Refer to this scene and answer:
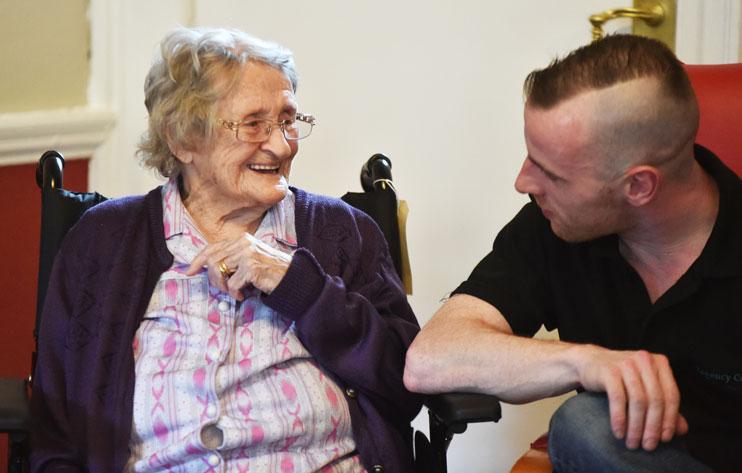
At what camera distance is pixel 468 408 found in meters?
1.74

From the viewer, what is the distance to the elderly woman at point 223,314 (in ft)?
6.33

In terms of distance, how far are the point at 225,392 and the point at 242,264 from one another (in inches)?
8.7

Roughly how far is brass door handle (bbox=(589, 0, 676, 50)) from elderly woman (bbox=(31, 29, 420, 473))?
95cm

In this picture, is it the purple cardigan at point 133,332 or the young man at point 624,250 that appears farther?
the purple cardigan at point 133,332

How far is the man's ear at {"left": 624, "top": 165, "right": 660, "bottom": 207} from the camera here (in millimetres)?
1763

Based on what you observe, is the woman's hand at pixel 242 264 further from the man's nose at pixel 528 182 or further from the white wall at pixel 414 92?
the white wall at pixel 414 92

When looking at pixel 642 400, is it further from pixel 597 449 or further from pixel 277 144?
pixel 277 144

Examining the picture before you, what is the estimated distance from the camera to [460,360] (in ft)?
5.85

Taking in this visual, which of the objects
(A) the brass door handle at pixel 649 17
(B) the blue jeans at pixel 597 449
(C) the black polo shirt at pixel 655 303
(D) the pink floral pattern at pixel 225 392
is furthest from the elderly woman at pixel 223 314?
(A) the brass door handle at pixel 649 17

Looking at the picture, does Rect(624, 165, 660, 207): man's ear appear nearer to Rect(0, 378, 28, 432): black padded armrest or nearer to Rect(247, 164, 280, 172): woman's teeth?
Rect(247, 164, 280, 172): woman's teeth

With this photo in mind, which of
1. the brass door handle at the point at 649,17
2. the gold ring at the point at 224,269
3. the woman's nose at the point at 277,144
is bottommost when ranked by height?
the gold ring at the point at 224,269

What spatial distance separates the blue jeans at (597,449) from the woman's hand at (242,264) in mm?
583

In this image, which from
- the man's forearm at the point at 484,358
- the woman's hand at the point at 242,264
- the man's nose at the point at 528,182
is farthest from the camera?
the woman's hand at the point at 242,264

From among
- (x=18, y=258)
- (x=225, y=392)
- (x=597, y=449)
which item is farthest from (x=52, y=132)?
(x=597, y=449)
